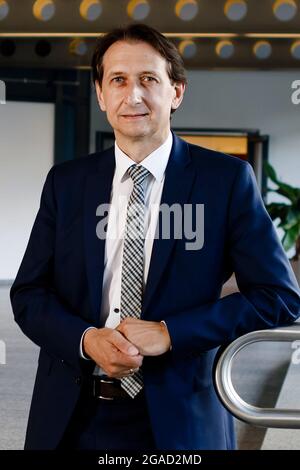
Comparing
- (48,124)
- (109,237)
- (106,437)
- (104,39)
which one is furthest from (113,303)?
(48,124)

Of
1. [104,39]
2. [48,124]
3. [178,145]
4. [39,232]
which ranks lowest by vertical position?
[48,124]

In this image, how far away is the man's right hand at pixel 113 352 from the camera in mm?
1427

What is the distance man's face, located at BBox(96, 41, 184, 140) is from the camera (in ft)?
5.06

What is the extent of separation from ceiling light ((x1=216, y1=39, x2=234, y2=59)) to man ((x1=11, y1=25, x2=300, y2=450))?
780 cm

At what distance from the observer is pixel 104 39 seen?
1616 millimetres

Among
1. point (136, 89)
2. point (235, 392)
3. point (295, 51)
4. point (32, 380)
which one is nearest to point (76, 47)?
point (295, 51)

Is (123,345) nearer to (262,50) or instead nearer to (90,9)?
(90,9)

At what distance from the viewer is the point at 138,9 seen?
24.5 feet

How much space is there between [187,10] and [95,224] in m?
6.29

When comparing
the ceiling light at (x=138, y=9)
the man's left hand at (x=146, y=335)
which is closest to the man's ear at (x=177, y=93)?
the man's left hand at (x=146, y=335)

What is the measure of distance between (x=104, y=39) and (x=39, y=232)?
381mm

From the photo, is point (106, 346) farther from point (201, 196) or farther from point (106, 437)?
point (201, 196)

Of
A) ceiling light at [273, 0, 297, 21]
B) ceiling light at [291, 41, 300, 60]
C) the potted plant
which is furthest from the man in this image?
ceiling light at [291, 41, 300, 60]

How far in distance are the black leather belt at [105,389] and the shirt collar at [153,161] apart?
38 centimetres
